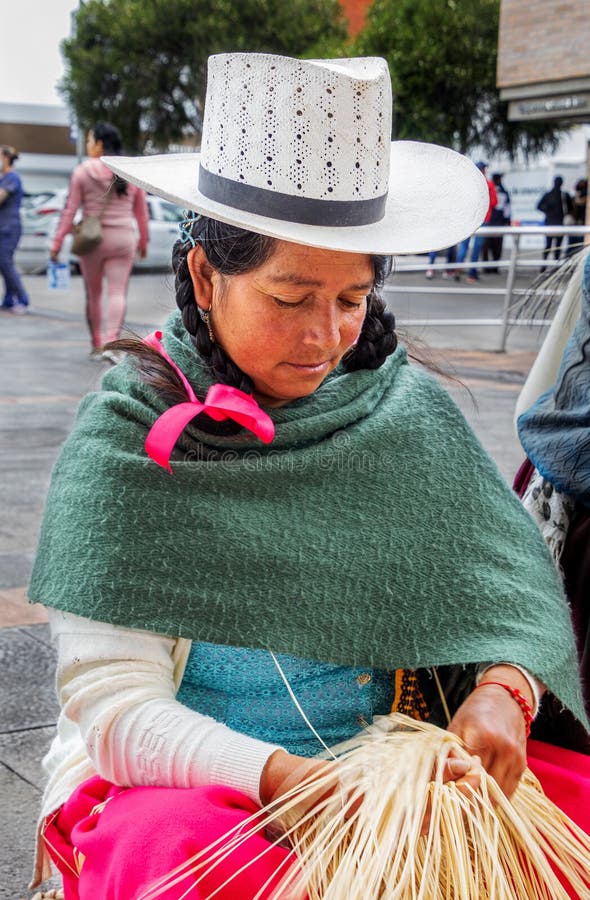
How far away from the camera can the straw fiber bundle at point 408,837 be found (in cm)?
144

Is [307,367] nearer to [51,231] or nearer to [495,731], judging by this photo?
[495,731]

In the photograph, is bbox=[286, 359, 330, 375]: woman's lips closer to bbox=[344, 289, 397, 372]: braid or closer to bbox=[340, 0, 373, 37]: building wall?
bbox=[344, 289, 397, 372]: braid

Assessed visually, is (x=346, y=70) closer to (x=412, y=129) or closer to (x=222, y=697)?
(x=222, y=697)

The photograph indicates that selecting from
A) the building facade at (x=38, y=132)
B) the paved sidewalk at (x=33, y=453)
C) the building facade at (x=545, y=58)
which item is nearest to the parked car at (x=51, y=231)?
the building facade at (x=545, y=58)

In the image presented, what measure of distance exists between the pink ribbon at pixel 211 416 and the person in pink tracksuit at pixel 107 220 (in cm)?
769

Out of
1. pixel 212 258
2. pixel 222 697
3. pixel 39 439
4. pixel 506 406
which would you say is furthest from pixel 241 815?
pixel 506 406

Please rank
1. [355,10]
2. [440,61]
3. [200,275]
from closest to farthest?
1. [200,275]
2. [440,61]
3. [355,10]

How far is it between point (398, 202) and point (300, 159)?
22cm

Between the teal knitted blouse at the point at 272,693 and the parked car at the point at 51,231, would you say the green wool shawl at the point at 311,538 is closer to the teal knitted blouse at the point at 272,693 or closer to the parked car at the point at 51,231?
the teal knitted blouse at the point at 272,693

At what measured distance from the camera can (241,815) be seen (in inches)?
58.4

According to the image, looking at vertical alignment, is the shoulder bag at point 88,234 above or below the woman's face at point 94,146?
below

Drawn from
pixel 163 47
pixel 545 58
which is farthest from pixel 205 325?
pixel 163 47

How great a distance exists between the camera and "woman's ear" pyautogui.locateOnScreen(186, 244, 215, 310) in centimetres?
177

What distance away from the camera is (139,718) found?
1564mm
